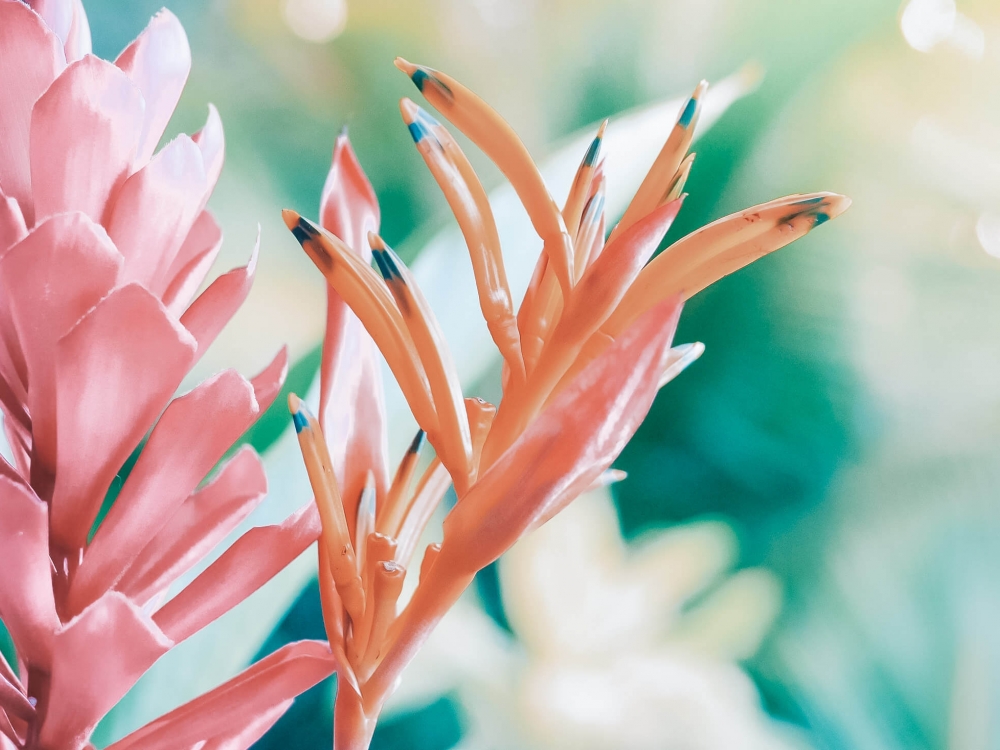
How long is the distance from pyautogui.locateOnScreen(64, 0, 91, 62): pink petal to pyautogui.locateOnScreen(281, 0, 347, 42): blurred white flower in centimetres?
22

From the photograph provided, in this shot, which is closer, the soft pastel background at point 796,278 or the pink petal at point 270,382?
the pink petal at point 270,382

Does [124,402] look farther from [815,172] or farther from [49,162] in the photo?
[815,172]

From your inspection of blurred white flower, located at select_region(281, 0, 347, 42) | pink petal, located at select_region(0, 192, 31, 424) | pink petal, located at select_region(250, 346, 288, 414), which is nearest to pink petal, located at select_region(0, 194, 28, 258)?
pink petal, located at select_region(0, 192, 31, 424)

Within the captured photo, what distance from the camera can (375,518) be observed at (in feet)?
1.05

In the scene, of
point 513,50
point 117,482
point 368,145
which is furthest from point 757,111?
point 117,482

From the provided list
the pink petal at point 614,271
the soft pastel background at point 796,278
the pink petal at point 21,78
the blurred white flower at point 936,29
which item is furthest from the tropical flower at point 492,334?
the blurred white flower at point 936,29

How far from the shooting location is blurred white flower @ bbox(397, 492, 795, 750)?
49 centimetres

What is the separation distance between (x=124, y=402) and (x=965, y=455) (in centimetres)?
57

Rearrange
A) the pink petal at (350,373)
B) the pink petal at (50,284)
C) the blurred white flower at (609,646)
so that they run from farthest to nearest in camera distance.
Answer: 1. the blurred white flower at (609,646)
2. the pink petal at (350,373)
3. the pink petal at (50,284)

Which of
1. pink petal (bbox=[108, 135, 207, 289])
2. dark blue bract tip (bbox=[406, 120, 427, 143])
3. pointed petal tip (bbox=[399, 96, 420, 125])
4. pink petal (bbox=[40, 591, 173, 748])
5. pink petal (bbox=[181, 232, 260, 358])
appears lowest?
pink petal (bbox=[40, 591, 173, 748])

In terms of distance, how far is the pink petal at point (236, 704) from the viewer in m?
0.27

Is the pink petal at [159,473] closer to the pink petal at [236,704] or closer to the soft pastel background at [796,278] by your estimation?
the pink petal at [236,704]

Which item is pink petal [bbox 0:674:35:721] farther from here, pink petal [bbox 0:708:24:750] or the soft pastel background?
the soft pastel background

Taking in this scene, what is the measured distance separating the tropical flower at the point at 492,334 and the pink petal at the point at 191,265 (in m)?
0.06
